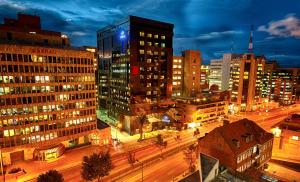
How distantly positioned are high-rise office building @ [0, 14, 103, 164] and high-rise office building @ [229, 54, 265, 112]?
11220 cm

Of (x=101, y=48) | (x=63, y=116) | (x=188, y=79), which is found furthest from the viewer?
(x=188, y=79)

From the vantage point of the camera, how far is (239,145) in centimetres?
5038

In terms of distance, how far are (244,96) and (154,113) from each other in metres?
84.3

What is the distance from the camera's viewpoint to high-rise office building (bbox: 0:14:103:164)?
A: 56.7 metres

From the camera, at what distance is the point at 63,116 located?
6688 cm

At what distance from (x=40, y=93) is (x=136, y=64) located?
44.3m

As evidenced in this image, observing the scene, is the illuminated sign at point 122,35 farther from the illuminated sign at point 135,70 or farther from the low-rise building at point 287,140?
the low-rise building at point 287,140

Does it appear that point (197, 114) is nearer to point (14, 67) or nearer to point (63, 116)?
point (63, 116)

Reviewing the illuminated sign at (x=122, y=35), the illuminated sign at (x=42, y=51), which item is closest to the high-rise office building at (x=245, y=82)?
→ the illuminated sign at (x=122, y=35)

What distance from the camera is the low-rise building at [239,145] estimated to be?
49094 millimetres

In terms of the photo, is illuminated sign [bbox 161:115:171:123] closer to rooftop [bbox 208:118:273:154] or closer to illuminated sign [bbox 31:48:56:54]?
rooftop [bbox 208:118:273:154]

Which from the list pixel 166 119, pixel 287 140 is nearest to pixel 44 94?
pixel 166 119

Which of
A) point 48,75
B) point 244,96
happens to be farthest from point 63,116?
point 244,96

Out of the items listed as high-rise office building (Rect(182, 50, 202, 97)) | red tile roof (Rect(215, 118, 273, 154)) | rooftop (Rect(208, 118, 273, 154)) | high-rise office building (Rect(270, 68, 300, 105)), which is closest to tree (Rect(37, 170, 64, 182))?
rooftop (Rect(208, 118, 273, 154))
